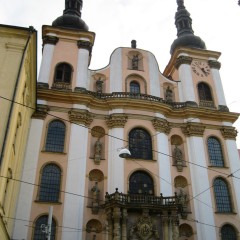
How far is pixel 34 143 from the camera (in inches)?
936

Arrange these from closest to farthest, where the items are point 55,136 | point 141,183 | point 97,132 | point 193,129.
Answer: point 141,183 < point 55,136 < point 97,132 < point 193,129

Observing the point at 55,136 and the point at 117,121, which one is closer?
the point at 55,136

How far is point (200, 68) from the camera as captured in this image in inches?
1228

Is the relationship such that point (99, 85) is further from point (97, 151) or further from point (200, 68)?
point (200, 68)

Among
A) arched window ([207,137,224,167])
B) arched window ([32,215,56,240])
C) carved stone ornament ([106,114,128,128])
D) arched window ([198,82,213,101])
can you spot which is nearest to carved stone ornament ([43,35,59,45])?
carved stone ornament ([106,114,128,128])

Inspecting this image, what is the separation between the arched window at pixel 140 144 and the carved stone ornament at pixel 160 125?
89 centimetres

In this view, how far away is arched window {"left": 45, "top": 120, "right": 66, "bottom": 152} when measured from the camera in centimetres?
2434

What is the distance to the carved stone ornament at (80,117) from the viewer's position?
2547cm

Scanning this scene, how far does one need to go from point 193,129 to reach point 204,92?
4570 millimetres

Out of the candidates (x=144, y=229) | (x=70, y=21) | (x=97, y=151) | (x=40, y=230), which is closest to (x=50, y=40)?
(x=70, y=21)

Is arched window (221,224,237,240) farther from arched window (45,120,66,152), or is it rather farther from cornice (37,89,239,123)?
arched window (45,120,66,152)

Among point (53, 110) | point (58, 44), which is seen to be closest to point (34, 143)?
point (53, 110)

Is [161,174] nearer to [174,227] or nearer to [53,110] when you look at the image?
[174,227]

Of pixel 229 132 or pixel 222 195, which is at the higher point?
pixel 229 132
